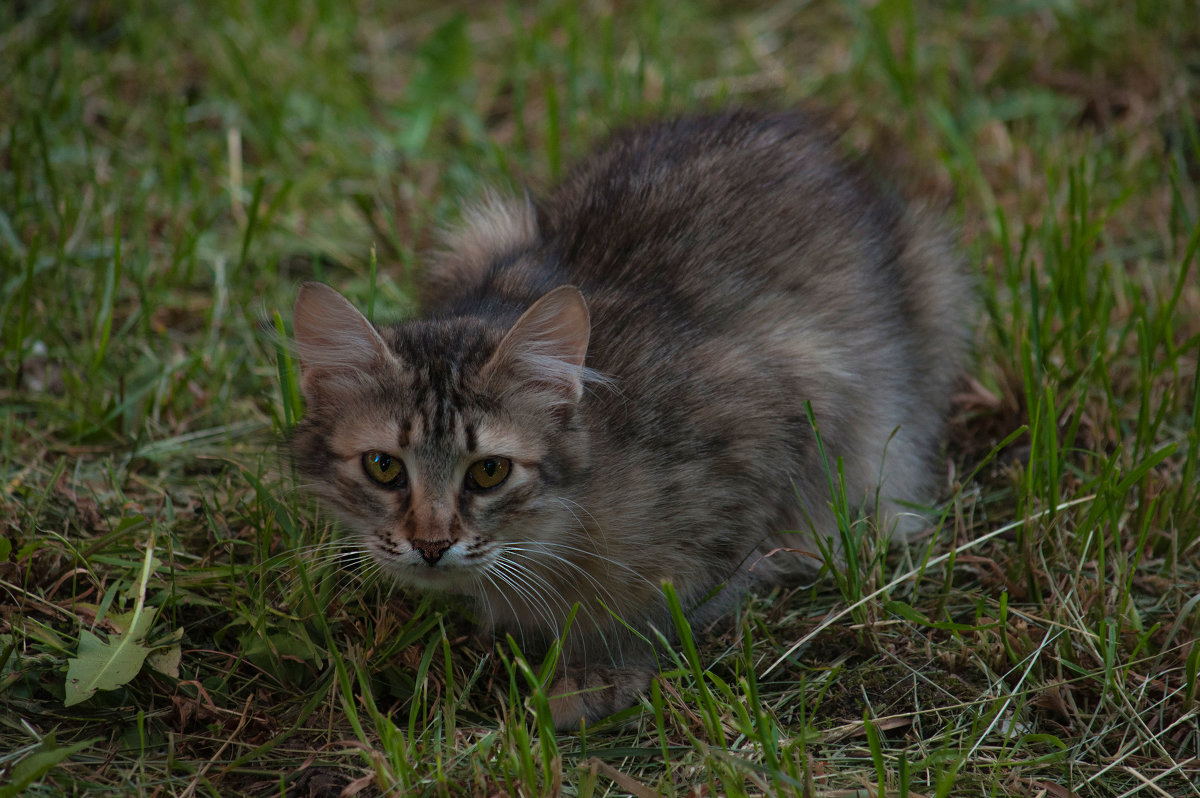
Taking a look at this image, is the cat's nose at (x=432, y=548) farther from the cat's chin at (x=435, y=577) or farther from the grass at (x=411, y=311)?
the grass at (x=411, y=311)

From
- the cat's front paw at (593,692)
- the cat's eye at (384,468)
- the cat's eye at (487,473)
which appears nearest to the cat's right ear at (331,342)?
the cat's eye at (384,468)

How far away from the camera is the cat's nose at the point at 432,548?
9.26ft

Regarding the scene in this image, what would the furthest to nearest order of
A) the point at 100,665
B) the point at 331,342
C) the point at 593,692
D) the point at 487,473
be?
the point at 593,692 → the point at 331,342 → the point at 487,473 → the point at 100,665

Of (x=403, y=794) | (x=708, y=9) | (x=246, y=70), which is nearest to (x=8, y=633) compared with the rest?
(x=403, y=794)

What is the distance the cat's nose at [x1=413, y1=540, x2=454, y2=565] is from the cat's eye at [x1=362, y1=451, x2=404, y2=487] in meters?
0.18

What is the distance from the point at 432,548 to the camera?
2826 mm

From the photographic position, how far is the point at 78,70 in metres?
5.30

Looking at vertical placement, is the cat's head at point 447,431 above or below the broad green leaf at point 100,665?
above

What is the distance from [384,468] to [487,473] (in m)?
0.26

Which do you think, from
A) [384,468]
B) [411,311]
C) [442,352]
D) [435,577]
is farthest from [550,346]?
[411,311]

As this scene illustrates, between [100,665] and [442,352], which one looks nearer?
[100,665]

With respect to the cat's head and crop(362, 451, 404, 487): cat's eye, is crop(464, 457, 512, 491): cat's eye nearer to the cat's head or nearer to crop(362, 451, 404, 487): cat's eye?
the cat's head

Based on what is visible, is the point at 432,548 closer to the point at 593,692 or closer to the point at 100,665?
the point at 593,692

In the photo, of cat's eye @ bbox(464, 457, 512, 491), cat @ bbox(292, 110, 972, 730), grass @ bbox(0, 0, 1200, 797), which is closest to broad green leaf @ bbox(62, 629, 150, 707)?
grass @ bbox(0, 0, 1200, 797)
